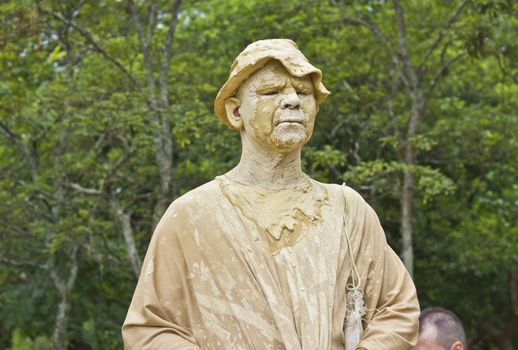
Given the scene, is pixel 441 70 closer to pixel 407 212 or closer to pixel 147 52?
pixel 407 212

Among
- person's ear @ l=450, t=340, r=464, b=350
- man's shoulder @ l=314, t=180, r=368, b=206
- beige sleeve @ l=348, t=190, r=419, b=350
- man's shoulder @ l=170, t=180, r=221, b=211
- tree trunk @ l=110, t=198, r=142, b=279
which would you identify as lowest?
tree trunk @ l=110, t=198, r=142, b=279

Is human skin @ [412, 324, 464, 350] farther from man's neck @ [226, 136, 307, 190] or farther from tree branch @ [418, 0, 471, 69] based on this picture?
tree branch @ [418, 0, 471, 69]

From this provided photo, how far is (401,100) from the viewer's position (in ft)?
60.8

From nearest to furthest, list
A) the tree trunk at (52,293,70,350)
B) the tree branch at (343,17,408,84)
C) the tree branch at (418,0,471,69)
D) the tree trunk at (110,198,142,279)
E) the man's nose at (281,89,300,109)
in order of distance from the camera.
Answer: the man's nose at (281,89,300,109), the tree trunk at (110,198,142,279), the tree branch at (418,0,471,69), the tree branch at (343,17,408,84), the tree trunk at (52,293,70,350)

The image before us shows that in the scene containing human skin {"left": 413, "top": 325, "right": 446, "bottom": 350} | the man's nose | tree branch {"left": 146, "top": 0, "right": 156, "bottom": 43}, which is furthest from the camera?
tree branch {"left": 146, "top": 0, "right": 156, "bottom": 43}

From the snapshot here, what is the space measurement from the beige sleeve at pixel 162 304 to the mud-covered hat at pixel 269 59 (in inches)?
27.7

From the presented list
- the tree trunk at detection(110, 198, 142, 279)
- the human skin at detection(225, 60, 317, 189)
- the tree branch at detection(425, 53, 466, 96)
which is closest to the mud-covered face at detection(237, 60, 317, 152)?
the human skin at detection(225, 60, 317, 189)

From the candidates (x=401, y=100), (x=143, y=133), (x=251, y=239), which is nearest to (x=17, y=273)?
(x=143, y=133)

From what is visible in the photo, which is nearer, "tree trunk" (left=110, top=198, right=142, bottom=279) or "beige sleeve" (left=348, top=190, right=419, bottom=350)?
"beige sleeve" (left=348, top=190, right=419, bottom=350)

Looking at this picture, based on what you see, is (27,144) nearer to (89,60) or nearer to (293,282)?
(89,60)

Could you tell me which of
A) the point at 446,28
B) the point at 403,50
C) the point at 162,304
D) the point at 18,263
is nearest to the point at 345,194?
the point at 162,304

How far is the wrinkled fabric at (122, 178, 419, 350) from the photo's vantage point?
A: 5031 millimetres

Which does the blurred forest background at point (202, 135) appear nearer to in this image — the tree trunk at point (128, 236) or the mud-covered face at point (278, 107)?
the tree trunk at point (128, 236)

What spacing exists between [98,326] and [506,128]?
267 inches
